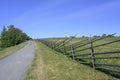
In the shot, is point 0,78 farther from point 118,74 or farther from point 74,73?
point 118,74

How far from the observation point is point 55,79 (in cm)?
1042

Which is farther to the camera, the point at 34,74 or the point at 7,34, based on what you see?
the point at 7,34

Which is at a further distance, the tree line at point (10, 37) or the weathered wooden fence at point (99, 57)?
the tree line at point (10, 37)

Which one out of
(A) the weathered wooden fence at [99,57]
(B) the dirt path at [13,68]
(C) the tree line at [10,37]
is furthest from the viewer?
(C) the tree line at [10,37]

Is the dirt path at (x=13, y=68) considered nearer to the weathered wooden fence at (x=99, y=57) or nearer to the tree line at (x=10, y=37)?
the weathered wooden fence at (x=99, y=57)

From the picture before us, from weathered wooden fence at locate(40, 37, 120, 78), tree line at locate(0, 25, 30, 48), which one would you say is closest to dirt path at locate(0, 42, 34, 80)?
weathered wooden fence at locate(40, 37, 120, 78)

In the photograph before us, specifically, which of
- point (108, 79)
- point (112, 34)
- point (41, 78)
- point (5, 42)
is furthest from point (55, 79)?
point (5, 42)

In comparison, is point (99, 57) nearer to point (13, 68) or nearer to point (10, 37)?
point (13, 68)

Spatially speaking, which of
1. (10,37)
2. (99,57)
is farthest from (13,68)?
(10,37)

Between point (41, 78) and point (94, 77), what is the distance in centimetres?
257

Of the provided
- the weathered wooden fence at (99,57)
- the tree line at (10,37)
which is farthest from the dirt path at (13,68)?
the tree line at (10,37)

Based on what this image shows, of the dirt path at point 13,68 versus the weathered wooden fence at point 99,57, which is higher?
the weathered wooden fence at point 99,57

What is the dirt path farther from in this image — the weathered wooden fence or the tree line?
the tree line

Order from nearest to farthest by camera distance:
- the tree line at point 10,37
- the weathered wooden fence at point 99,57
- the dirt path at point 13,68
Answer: the weathered wooden fence at point 99,57 < the dirt path at point 13,68 < the tree line at point 10,37
